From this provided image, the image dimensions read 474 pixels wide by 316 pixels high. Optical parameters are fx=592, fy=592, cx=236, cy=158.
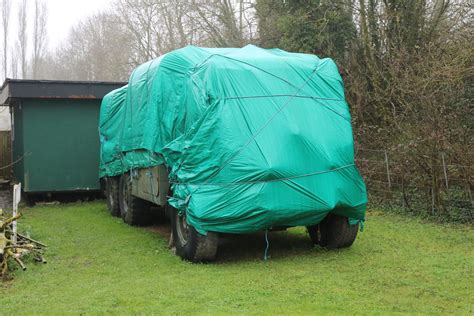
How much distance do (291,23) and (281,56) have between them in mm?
9141

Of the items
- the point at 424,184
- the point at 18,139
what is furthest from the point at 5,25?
the point at 424,184

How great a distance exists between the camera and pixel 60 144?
1482 cm

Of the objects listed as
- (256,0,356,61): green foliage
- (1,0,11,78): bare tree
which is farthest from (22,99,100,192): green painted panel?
(1,0,11,78): bare tree

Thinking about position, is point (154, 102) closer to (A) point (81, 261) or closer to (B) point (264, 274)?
(A) point (81, 261)

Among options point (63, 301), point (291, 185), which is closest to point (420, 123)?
point (291, 185)

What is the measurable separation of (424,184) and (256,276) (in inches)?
223

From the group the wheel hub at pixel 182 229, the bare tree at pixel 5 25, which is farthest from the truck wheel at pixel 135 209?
the bare tree at pixel 5 25

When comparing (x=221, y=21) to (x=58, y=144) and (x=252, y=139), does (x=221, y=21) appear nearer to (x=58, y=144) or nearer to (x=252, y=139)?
(x=58, y=144)

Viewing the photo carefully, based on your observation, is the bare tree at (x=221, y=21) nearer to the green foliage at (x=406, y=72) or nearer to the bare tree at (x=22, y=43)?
the green foliage at (x=406, y=72)

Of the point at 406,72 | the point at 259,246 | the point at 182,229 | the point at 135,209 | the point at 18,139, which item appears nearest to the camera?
the point at 182,229

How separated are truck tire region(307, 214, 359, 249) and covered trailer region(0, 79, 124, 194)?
8.13 metres

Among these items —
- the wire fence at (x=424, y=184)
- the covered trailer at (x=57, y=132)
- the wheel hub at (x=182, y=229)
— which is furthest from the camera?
the covered trailer at (x=57, y=132)

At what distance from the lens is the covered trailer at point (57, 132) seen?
47.4ft

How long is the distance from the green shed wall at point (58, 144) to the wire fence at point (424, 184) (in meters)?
7.00
